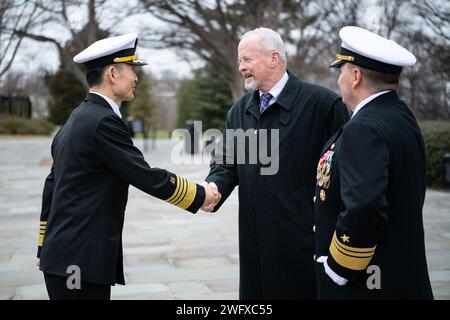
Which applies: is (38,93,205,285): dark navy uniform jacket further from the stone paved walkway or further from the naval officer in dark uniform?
the stone paved walkway

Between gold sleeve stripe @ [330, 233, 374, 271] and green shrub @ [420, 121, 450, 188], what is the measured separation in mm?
9672

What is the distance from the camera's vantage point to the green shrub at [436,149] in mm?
11352

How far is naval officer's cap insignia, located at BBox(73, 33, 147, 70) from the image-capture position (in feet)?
10.1

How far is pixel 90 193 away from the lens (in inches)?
115

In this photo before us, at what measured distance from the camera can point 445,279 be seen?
5.43 m

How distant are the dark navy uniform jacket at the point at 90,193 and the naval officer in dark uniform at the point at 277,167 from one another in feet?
2.78

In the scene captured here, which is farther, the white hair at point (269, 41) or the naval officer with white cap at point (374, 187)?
the white hair at point (269, 41)

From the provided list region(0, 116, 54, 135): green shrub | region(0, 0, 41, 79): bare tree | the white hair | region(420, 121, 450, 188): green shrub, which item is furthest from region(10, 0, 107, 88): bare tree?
region(0, 116, 54, 135): green shrub

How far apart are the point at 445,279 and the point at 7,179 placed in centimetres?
1161

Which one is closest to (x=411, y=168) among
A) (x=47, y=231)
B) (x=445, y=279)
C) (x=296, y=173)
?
(x=296, y=173)

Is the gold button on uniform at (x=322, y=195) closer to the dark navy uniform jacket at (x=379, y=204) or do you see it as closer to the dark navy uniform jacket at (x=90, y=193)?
the dark navy uniform jacket at (x=379, y=204)

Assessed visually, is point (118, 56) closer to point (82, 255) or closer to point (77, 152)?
point (77, 152)

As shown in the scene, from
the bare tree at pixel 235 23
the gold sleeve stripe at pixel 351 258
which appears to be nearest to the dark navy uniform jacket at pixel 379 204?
the gold sleeve stripe at pixel 351 258

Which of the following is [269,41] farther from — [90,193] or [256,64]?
[90,193]
